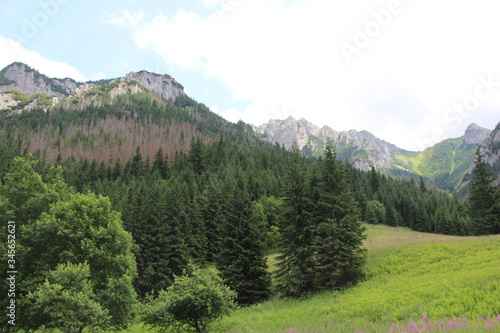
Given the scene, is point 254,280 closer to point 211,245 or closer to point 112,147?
point 211,245

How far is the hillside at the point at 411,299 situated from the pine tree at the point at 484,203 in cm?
1871

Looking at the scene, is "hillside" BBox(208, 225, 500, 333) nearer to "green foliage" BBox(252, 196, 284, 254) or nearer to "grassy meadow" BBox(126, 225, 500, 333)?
"grassy meadow" BBox(126, 225, 500, 333)

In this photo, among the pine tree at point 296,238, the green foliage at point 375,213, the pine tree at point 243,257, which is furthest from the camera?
the green foliage at point 375,213

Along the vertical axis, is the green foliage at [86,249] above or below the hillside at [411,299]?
above

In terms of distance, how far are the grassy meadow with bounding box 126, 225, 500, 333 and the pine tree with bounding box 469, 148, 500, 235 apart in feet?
61.4

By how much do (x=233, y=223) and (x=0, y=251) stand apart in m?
19.5

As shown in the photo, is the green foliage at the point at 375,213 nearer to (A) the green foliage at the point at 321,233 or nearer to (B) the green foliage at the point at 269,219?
(B) the green foliage at the point at 269,219

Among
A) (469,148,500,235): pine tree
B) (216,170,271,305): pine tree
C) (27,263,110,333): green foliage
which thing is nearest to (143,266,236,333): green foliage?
(27,263,110,333): green foliage

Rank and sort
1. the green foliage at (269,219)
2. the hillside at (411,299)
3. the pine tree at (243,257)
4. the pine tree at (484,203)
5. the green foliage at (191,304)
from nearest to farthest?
the hillside at (411,299) → the green foliage at (191,304) → the pine tree at (243,257) → the pine tree at (484,203) → the green foliage at (269,219)

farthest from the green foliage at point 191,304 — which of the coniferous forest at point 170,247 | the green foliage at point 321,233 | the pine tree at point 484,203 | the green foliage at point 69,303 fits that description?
the pine tree at point 484,203

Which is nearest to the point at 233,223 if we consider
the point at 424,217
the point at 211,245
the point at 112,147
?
the point at 211,245

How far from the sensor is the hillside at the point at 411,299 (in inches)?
346

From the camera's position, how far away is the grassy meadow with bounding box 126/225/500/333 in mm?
8669

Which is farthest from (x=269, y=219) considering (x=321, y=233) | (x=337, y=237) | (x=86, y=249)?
(x=86, y=249)
